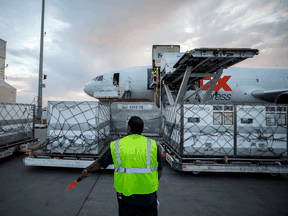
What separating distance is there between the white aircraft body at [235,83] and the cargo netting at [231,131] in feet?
26.8

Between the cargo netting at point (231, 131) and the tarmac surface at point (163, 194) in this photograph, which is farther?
the cargo netting at point (231, 131)

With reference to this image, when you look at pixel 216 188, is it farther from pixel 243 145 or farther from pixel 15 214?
pixel 15 214

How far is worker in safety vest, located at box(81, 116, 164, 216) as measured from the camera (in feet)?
6.18

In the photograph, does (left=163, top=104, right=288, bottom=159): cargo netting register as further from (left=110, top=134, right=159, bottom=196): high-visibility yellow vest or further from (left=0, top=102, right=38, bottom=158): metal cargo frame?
(left=0, top=102, right=38, bottom=158): metal cargo frame

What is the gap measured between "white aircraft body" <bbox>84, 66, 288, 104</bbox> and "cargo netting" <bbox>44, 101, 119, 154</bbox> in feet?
29.8

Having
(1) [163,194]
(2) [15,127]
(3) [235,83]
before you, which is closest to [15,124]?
(2) [15,127]

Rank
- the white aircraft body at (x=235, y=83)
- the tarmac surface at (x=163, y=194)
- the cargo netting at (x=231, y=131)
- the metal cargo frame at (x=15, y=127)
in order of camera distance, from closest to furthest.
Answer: the tarmac surface at (x=163, y=194)
the cargo netting at (x=231, y=131)
the metal cargo frame at (x=15, y=127)
the white aircraft body at (x=235, y=83)

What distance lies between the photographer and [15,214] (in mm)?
3105

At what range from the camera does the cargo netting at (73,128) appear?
5047 mm

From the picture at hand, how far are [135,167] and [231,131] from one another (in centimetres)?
435

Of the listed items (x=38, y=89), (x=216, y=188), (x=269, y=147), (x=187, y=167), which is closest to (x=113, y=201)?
(x=187, y=167)

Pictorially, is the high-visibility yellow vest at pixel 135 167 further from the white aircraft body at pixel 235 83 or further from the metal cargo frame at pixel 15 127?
the white aircraft body at pixel 235 83

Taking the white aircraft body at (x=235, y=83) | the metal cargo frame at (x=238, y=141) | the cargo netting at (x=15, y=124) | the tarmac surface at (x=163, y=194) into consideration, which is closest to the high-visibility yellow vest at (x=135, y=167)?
the tarmac surface at (x=163, y=194)

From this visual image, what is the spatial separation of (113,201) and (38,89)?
18751mm
